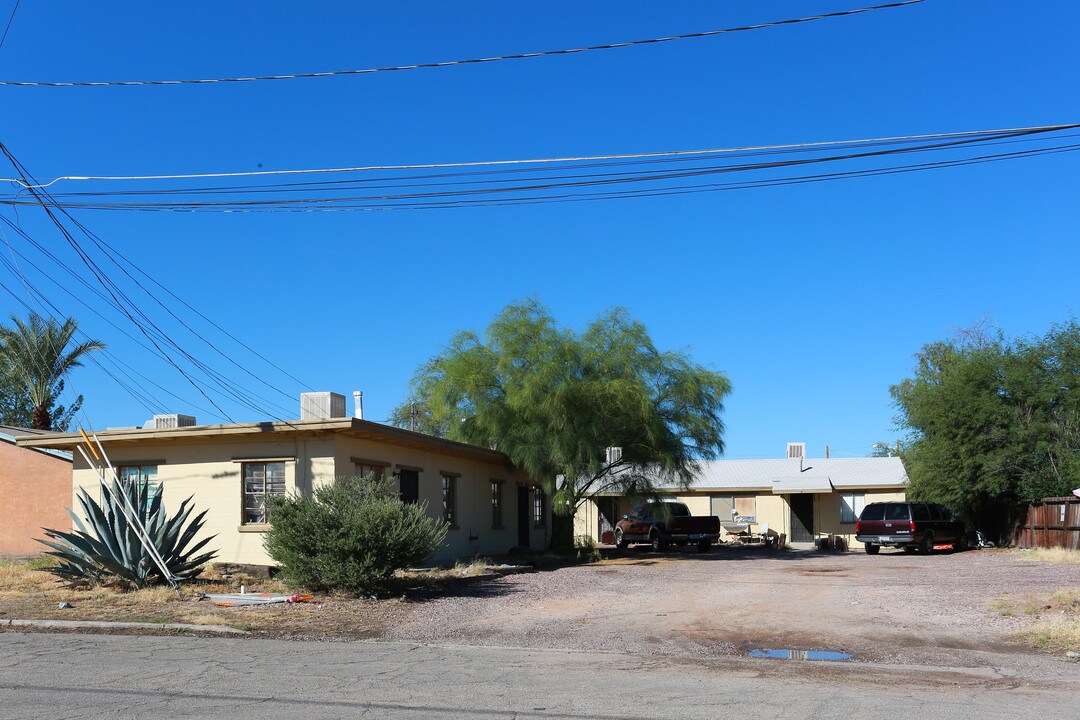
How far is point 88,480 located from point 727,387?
57.8ft

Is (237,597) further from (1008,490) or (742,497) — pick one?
(742,497)

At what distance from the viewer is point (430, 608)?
1548 cm

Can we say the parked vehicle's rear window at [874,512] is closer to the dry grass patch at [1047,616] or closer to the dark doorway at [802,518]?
the dark doorway at [802,518]

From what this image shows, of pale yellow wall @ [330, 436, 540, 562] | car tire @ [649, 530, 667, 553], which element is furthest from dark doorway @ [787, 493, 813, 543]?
pale yellow wall @ [330, 436, 540, 562]

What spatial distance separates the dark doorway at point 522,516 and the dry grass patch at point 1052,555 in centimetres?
1421

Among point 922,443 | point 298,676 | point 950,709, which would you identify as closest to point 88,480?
point 298,676

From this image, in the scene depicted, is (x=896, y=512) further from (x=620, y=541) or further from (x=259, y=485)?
(x=259, y=485)

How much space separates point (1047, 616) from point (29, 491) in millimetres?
21877

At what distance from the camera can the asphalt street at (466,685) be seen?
8.16m

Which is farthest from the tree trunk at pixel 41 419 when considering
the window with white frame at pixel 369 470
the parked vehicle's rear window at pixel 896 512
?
the parked vehicle's rear window at pixel 896 512

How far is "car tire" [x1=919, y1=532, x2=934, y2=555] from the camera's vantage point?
3212cm

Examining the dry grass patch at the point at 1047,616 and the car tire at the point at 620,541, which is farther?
the car tire at the point at 620,541

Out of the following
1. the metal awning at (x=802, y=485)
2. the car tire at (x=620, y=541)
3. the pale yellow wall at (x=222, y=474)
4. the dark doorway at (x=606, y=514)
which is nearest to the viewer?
the pale yellow wall at (x=222, y=474)

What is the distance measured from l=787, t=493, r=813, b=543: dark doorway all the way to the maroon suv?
30.3 ft
